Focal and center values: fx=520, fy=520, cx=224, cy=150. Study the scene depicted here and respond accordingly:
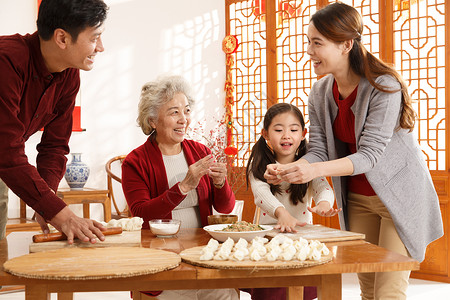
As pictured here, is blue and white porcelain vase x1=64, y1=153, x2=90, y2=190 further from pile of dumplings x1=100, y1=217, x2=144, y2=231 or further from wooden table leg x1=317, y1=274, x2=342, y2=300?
wooden table leg x1=317, y1=274, x2=342, y2=300

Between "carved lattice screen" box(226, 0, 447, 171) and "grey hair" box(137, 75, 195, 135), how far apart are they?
8.35ft

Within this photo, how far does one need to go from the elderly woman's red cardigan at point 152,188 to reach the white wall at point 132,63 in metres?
2.53

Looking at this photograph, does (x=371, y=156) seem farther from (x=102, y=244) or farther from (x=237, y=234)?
(x=102, y=244)

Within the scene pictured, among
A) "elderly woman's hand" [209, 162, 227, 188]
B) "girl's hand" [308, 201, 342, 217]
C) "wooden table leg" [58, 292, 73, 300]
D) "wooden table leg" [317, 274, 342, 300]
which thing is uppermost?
"elderly woman's hand" [209, 162, 227, 188]

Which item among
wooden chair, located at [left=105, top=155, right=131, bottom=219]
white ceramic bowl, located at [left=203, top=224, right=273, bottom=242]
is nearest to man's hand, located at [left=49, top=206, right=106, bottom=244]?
white ceramic bowl, located at [left=203, top=224, right=273, bottom=242]

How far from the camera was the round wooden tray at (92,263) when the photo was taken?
1.35 m

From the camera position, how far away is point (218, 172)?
2.32 meters

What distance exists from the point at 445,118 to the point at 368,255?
10.1 feet

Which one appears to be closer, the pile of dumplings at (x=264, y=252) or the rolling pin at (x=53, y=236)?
the pile of dumplings at (x=264, y=252)

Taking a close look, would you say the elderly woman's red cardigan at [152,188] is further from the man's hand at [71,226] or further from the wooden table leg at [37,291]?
the wooden table leg at [37,291]

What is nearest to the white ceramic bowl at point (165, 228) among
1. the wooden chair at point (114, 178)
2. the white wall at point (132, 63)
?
the wooden chair at point (114, 178)

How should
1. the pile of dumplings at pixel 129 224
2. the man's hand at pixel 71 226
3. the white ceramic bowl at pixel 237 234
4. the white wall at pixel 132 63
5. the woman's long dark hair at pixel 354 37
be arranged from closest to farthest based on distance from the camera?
the man's hand at pixel 71 226, the white ceramic bowl at pixel 237 234, the pile of dumplings at pixel 129 224, the woman's long dark hair at pixel 354 37, the white wall at pixel 132 63

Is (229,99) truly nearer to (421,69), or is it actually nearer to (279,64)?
(279,64)

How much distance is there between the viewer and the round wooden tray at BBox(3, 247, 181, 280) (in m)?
1.35
